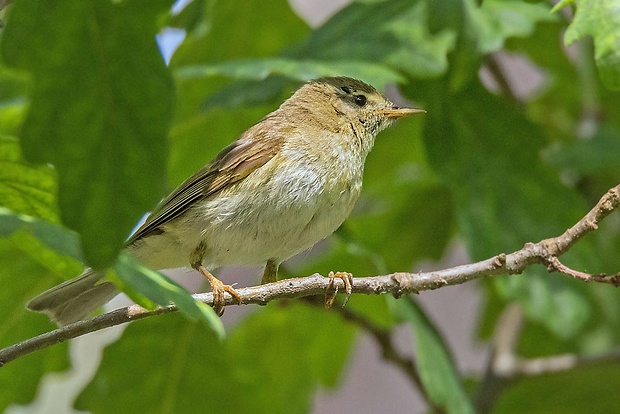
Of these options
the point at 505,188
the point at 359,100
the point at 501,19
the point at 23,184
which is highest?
the point at 23,184

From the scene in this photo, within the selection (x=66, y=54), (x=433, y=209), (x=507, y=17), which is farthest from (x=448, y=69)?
(x=66, y=54)

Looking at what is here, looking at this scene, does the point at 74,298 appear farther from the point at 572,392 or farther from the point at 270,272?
the point at 572,392

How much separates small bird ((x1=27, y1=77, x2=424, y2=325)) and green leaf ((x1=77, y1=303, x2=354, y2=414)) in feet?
0.83

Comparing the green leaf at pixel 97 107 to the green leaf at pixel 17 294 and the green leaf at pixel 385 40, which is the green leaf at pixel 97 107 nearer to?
the green leaf at pixel 17 294

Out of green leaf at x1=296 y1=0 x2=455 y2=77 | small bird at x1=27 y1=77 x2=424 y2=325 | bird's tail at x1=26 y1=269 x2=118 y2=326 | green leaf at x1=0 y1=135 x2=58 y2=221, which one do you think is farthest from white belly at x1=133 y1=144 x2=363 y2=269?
green leaf at x1=0 y1=135 x2=58 y2=221

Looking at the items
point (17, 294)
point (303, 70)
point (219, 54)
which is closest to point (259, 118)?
point (219, 54)

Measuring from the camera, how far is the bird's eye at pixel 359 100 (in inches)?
151

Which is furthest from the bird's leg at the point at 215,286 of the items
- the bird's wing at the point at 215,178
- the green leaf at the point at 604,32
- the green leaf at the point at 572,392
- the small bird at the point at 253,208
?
the green leaf at the point at 572,392

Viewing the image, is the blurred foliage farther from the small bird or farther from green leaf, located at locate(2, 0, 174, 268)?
the small bird

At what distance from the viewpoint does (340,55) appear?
297cm

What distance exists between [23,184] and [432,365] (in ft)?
4.92

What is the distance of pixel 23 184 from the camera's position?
7.17 ft

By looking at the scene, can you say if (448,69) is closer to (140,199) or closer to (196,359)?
(196,359)

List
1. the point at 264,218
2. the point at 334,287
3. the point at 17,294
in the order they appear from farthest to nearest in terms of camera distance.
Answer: the point at 264,218
the point at 17,294
the point at 334,287
